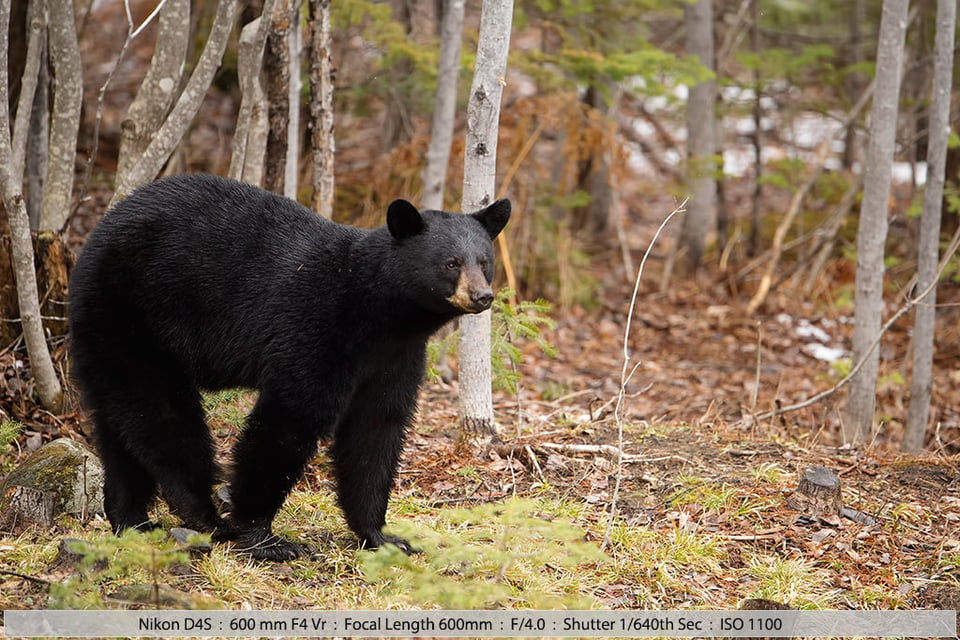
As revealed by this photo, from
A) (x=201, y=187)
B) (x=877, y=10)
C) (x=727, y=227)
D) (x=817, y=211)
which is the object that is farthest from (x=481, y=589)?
(x=877, y=10)

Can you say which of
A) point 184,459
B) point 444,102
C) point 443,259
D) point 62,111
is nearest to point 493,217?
point 443,259

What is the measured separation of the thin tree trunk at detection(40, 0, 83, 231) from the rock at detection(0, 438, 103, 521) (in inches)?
67.7

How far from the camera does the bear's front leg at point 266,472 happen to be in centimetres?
447

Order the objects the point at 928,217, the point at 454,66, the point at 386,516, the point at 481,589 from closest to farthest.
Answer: the point at 481,589 → the point at 386,516 → the point at 928,217 → the point at 454,66

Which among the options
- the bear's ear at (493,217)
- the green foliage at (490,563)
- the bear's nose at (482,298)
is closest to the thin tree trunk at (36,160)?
the bear's ear at (493,217)

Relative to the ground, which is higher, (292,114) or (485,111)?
(292,114)

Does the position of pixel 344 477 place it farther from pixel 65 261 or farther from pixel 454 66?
pixel 454 66

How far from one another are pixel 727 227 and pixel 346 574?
10139mm

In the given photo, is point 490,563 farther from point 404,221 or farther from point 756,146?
point 756,146

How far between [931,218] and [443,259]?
5.09 metres

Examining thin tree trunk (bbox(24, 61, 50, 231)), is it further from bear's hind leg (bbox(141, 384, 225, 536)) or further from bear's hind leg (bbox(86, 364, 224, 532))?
bear's hind leg (bbox(141, 384, 225, 536))

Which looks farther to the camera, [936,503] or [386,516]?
[936,503]

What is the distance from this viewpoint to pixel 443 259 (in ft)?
14.5

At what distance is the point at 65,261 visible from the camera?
6.21m
